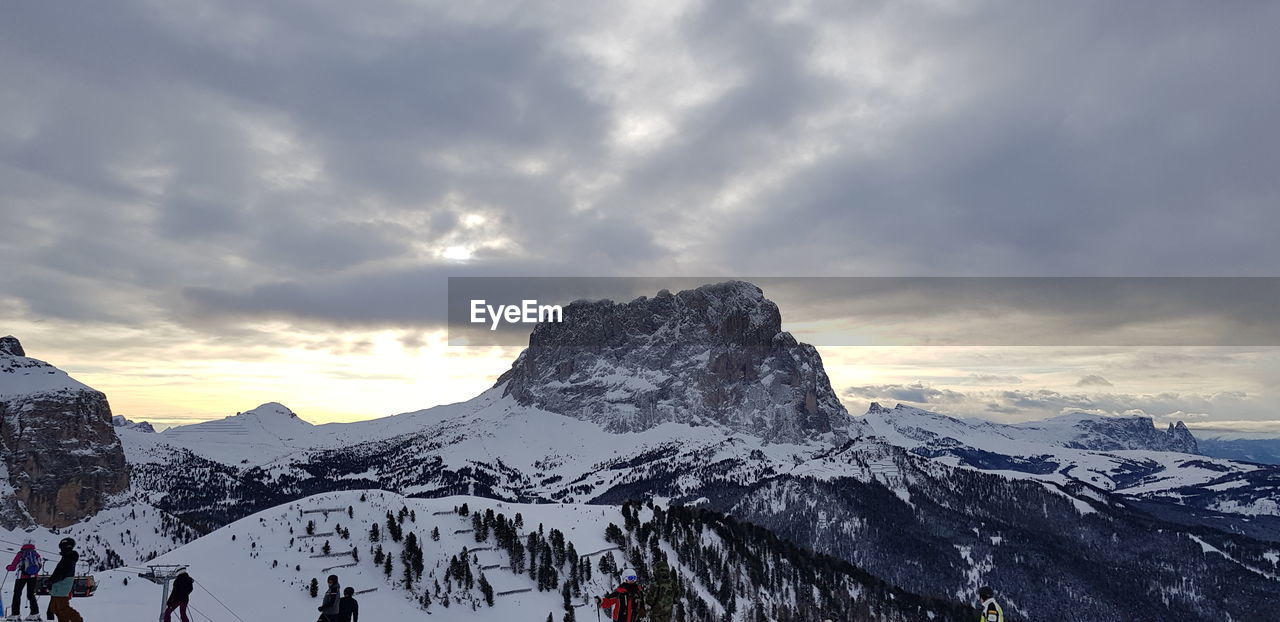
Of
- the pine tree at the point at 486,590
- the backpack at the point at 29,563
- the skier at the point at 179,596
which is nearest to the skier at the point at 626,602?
the skier at the point at 179,596

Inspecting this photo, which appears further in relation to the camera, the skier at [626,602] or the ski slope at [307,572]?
the ski slope at [307,572]

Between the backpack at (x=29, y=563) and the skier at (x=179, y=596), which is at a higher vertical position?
the backpack at (x=29, y=563)

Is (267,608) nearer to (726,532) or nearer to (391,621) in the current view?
(391,621)

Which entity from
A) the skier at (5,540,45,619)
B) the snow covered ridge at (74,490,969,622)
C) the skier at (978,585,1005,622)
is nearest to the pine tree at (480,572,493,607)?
the snow covered ridge at (74,490,969,622)

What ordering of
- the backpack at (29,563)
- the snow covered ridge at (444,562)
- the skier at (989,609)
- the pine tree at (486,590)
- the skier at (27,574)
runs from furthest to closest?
the pine tree at (486,590) < the snow covered ridge at (444,562) < the backpack at (29,563) < the skier at (27,574) < the skier at (989,609)

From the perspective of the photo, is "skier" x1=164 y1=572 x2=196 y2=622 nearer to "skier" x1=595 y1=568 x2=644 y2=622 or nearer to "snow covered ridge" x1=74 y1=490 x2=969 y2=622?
"skier" x1=595 y1=568 x2=644 y2=622

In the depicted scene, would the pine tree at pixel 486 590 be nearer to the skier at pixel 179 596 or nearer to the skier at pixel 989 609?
the skier at pixel 179 596

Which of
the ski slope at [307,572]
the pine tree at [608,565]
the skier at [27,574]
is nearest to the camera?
the skier at [27,574]

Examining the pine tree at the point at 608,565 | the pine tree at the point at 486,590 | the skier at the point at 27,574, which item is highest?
the skier at the point at 27,574
